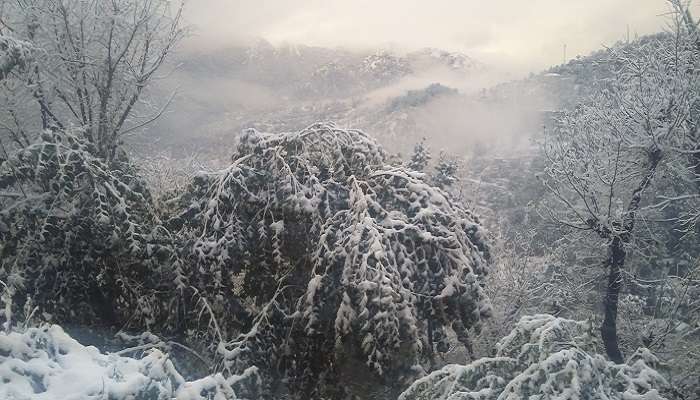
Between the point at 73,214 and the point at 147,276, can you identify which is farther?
the point at 147,276

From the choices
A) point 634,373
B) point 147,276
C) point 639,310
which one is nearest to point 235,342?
point 147,276

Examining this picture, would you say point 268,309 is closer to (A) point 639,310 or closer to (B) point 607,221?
(B) point 607,221

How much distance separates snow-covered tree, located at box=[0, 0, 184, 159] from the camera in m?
7.14

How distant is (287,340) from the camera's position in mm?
5102

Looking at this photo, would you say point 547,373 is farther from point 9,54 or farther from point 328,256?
point 9,54

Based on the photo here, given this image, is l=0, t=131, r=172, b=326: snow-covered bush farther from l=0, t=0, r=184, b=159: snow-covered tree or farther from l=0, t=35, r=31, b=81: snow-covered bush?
l=0, t=0, r=184, b=159: snow-covered tree

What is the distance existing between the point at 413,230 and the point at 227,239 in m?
1.92

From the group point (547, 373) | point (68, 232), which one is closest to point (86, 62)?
point (68, 232)

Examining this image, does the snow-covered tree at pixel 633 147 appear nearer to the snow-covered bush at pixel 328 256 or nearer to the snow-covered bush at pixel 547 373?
the snow-covered bush at pixel 328 256

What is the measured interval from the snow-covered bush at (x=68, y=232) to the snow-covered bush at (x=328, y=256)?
68cm

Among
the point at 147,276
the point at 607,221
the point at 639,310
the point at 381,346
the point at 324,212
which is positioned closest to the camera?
the point at 381,346

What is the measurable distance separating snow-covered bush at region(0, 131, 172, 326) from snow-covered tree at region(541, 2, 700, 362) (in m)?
7.20

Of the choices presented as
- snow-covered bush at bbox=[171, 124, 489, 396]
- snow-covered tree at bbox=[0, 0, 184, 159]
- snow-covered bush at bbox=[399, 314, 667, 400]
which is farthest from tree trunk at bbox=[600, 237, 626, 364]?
snow-covered tree at bbox=[0, 0, 184, 159]

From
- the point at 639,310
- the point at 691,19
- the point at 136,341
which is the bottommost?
the point at 639,310
